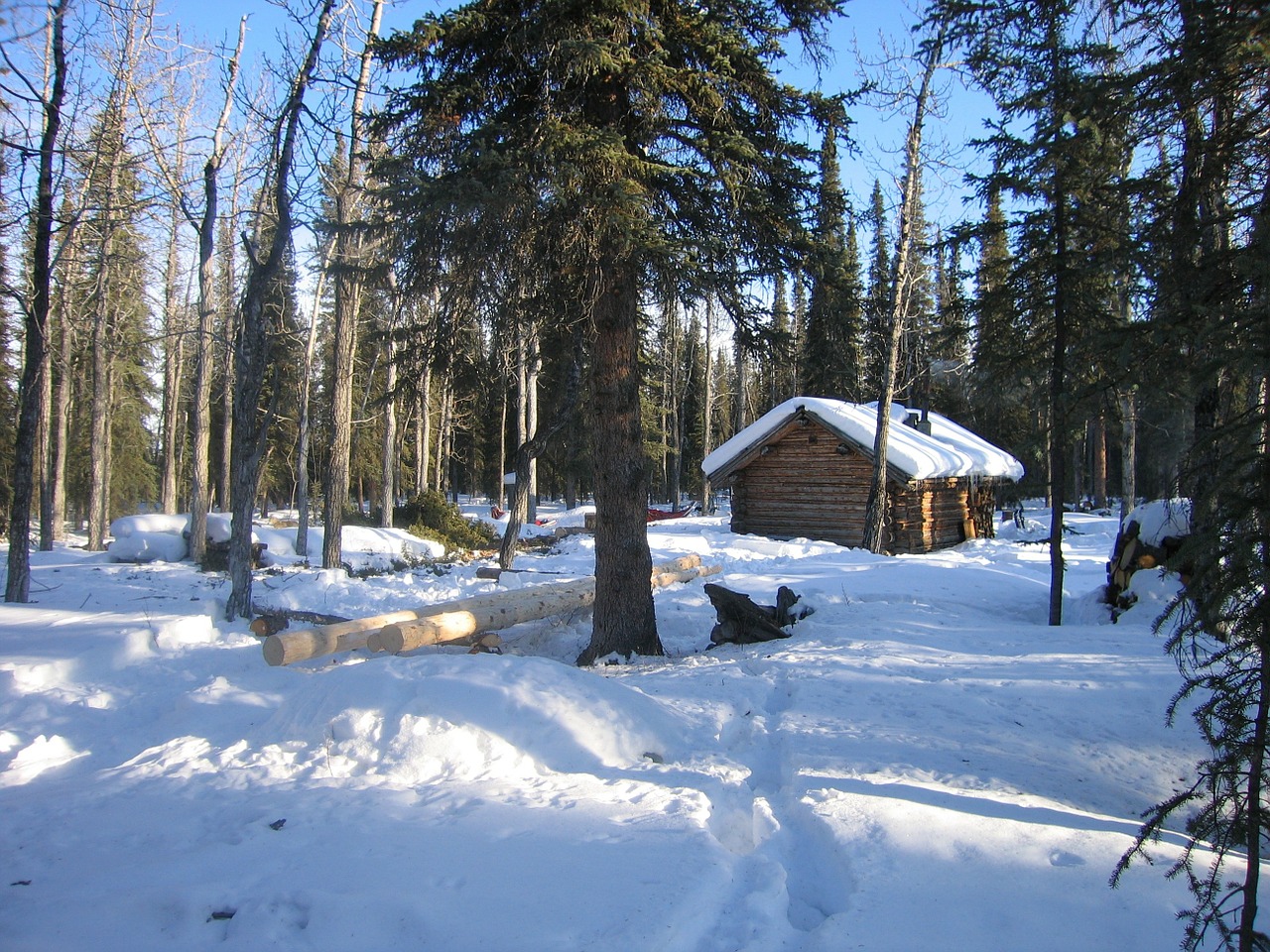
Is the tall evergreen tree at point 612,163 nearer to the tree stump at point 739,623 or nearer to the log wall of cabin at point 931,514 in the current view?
the tree stump at point 739,623

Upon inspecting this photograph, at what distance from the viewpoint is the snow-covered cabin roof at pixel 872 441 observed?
19.3 meters

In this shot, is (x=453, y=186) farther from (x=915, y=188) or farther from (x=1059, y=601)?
(x=915, y=188)

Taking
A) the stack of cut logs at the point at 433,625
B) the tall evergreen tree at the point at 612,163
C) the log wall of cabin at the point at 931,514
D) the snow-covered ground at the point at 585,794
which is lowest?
the snow-covered ground at the point at 585,794

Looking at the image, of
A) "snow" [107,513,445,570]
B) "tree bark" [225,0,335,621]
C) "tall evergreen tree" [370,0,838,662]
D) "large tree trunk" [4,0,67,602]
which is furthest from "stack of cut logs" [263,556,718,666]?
"snow" [107,513,445,570]

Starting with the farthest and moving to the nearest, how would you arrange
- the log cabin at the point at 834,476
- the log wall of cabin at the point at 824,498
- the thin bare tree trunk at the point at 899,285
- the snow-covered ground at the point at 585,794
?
the log wall of cabin at the point at 824,498, the log cabin at the point at 834,476, the thin bare tree trunk at the point at 899,285, the snow-covered ground at the point at 585,794

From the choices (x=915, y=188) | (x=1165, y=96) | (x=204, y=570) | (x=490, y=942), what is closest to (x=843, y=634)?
(x=1165, y=96)

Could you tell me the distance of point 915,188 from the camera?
55.1 ft

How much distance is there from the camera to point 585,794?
4383 millimetres

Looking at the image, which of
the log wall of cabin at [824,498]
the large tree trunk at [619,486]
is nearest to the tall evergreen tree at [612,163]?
the large tree trunk at [619,486]

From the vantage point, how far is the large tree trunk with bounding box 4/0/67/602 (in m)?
10.2

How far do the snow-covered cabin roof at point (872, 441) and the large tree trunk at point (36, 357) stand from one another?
52.6 ft

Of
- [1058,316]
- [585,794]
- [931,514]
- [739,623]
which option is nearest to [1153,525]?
[1058,316]

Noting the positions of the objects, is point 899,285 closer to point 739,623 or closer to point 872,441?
point 872,441

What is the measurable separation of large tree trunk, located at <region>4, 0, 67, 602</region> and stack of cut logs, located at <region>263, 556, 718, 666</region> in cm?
489
